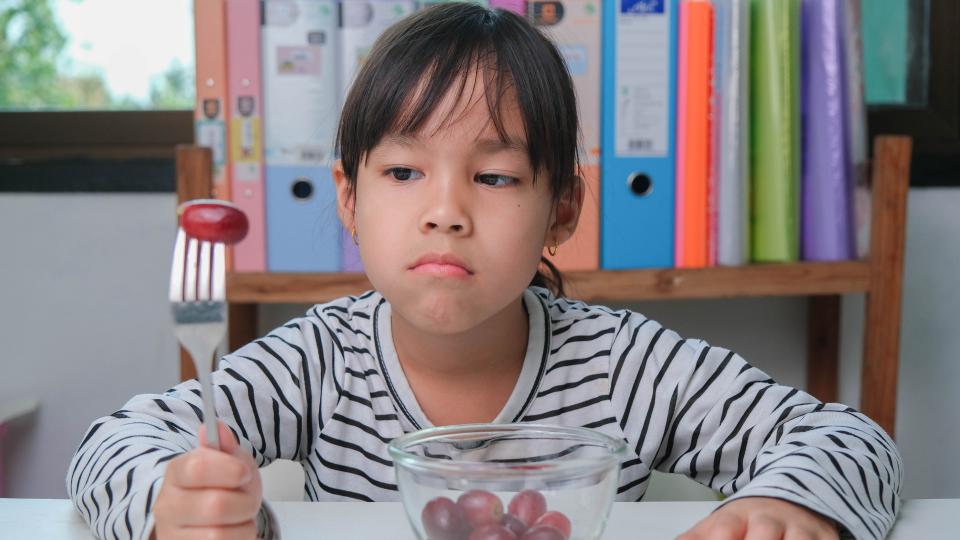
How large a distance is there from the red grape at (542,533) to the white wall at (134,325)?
130 cm

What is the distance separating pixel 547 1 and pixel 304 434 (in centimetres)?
74

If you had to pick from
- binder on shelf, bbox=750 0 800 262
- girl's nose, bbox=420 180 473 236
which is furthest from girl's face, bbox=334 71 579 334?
binder on shelf, bbox=750 0 800 262

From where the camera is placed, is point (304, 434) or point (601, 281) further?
point (601, 281)

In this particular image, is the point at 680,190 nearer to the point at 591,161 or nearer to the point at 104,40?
the point at 591,161

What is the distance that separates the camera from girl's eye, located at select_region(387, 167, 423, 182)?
79 cm

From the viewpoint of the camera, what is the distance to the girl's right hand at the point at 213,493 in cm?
47

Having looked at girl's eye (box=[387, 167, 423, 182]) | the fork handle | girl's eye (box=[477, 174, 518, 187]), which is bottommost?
the fork handle

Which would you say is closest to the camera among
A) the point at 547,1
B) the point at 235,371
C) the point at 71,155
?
the point at 235,371

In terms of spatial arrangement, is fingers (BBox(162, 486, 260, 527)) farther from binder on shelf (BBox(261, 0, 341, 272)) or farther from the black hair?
binder on shelf (BBox(261, 0, 341, 272))

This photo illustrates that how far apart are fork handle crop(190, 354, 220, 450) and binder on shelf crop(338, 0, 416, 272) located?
94 cm

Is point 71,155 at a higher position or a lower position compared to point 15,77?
lower

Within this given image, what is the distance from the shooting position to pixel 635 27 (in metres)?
1.35

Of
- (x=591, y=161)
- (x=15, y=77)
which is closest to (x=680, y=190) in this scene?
(x=591, y=161)

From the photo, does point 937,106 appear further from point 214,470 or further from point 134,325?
point 214,470
